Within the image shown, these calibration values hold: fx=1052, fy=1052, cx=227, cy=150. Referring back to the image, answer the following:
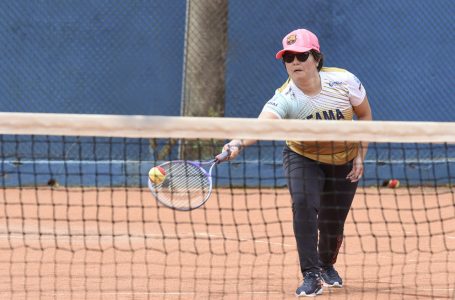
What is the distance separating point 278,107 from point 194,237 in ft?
6.22

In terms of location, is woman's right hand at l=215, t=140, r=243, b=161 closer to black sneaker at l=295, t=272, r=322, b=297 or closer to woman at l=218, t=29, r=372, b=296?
woman at l=218, t=29, r=372, b=296

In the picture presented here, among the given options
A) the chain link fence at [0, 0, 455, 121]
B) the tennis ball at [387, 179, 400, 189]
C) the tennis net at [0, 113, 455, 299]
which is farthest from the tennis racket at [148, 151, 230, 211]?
the tennis ball at [387, 179, 400, 189]

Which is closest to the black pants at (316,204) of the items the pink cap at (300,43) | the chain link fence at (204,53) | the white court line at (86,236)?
the pink cap at (300,43)

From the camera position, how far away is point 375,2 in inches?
506

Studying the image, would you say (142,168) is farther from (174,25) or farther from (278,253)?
(278,253)

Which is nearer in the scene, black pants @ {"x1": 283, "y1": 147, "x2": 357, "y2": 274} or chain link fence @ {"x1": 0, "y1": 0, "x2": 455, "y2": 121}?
black pants @ {"x1": 283, "y1": 147, "x2": 357, "y2": 274}

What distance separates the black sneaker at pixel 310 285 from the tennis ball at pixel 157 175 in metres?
1.18

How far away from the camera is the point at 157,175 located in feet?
21.8

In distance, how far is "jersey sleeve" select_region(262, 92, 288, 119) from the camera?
6027 millimetres

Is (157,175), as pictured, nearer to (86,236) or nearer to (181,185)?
(181,185)

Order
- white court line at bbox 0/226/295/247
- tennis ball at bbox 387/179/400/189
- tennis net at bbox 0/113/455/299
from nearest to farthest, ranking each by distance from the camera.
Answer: tennis net at bbox 0/113/455/299, white court line at bbox 0/226/295/247, tennis ball at bbox 387/179/400/189

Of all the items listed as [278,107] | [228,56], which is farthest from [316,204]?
[228,56]

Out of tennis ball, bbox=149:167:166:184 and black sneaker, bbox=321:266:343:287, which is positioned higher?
tennis ball, bbox=149:167:166:184

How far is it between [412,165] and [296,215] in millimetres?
6938
